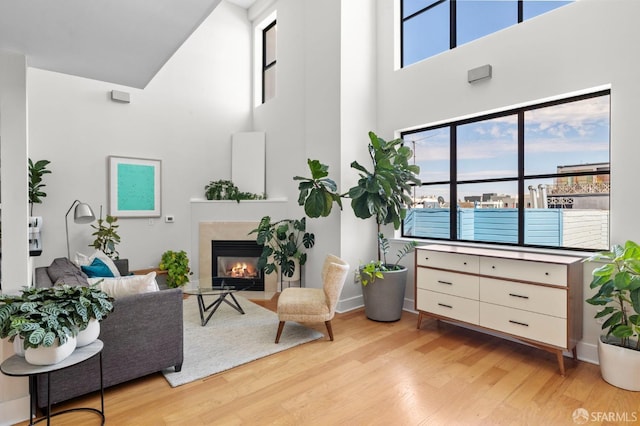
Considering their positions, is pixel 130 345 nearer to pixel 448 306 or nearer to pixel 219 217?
pixel 448 306

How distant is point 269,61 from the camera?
20.0 ft

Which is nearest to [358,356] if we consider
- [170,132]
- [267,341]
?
[267,341]

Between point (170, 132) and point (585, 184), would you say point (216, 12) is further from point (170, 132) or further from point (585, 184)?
point (585, 184)

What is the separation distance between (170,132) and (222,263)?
7.33 feet

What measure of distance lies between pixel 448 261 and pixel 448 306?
Result: 1.49 ft

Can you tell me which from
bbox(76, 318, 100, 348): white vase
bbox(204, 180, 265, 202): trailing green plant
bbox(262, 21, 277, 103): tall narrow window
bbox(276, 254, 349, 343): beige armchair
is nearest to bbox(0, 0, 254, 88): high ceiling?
bbox(76, 318, 100, 348): white vase

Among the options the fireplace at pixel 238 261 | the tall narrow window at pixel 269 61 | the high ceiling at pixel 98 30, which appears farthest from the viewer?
the tall narrow window at pixel 269 61

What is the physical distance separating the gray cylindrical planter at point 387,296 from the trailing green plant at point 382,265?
0.26ft

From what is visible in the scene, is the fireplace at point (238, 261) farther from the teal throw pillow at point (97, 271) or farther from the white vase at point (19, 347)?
the white vase at point (19, 347)

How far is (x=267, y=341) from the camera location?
3279mm

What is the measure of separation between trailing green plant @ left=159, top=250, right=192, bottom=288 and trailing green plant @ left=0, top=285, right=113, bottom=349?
3040mm

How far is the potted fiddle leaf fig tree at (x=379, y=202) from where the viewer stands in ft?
12.4

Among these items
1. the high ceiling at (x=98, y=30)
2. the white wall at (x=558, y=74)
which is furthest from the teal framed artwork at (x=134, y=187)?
the white wall at (x=558, y=74)

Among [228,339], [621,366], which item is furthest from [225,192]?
[621,366]
